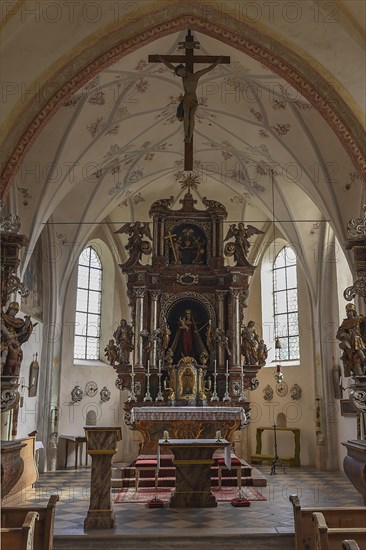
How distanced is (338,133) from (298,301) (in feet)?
27.2

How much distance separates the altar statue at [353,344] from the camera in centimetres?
827

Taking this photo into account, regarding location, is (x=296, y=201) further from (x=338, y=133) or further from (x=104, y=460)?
(x=104, y=460)

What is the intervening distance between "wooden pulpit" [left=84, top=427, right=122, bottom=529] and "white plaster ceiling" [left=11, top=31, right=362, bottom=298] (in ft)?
18.9

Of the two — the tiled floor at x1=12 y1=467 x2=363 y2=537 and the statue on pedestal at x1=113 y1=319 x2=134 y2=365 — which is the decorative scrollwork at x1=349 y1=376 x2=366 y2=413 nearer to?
the tiled floor at x1=12 y1=467 x2=363 y2=537

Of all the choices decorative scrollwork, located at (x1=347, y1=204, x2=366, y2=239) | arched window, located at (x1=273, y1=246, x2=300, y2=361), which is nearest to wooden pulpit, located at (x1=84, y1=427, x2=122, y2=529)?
decorative scrollwork, located at (x1=347, y1=204, x2=366, y2=239)

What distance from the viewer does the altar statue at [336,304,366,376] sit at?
827 centimetres

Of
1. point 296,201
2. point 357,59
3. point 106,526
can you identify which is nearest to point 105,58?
point 357,59

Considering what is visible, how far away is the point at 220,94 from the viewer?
1219cm

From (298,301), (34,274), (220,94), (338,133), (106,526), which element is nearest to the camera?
(106,526)

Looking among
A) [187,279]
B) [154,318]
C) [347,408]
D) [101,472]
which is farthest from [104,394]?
[101,472]

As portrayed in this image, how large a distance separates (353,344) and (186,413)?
4914mm

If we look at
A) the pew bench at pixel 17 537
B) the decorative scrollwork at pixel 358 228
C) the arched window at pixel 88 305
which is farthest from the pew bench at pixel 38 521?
the arched window at pixel 88 305

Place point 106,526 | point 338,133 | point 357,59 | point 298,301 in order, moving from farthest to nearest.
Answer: point 298,301
point 338,133
point 357,59
point 106,526

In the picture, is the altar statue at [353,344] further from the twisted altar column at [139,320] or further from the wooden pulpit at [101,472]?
the twisted altar column at [139,320]
